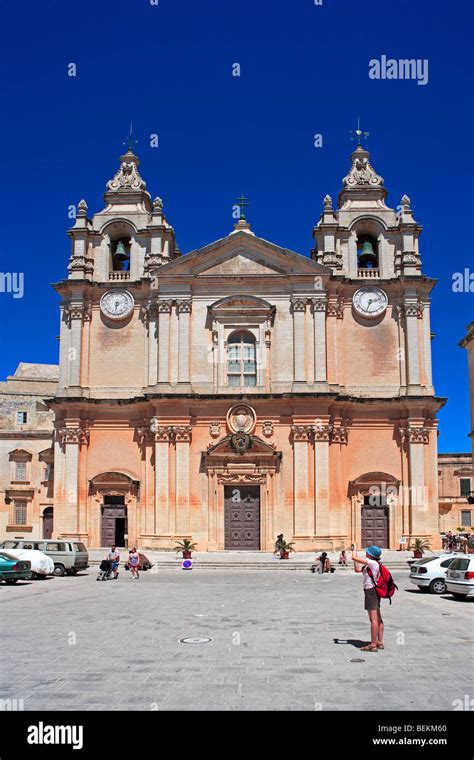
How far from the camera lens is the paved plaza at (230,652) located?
9789mm

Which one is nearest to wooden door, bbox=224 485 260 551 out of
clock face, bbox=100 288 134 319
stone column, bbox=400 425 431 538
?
stone column, bbox=400 425 431 538

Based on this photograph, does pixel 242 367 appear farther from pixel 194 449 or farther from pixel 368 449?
pixel 368 449

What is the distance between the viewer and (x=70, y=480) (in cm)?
4119

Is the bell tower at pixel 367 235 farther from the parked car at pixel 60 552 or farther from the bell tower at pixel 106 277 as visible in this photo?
the parked car at pixel 60 552

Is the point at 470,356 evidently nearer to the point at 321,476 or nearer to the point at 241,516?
the point at 321,476

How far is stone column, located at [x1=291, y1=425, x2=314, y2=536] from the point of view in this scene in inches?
1555

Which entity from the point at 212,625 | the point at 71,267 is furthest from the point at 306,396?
the point at 212,625

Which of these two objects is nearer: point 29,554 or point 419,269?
point 29,554

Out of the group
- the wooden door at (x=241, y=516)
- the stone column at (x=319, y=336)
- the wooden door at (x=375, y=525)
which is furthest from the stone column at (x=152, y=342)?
the wooden door at (x=375, y=525)

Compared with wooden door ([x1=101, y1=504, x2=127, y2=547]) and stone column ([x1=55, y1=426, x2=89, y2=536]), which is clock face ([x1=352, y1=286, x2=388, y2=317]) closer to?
stone column ([x1=55, y1=426, x2=89, y2=536])

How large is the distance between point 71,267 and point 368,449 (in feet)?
63.8

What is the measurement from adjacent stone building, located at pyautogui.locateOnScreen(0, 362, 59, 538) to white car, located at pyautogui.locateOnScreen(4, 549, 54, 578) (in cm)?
2216

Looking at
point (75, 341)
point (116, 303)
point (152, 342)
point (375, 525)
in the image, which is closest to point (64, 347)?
point (75, 341)
